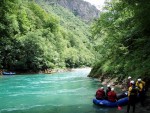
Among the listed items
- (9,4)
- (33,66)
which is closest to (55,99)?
(9,4)

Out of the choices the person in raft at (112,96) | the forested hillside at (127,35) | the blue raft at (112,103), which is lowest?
the blue raft at (112,103)

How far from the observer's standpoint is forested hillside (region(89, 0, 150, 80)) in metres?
13.9

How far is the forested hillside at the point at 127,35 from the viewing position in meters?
13.9

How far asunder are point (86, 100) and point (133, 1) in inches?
402

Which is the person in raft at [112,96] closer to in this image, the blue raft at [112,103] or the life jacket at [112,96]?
the life jacket at [112,96]

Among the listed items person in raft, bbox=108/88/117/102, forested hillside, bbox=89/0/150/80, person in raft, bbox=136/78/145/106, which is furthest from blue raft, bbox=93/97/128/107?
forested hillside, bbox=89/0/150/80

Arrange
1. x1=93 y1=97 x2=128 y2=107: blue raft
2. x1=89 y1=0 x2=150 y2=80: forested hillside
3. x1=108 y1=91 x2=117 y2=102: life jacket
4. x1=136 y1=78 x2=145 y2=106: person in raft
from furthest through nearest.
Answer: x1=108 y1=91 x2=117 y2=102: life jacket < x1=93 y1=97 x2=128 y2=107: blue raft < x1=136 y1=78 x2=145 y2=106: person in raft < x1=89 y1=0 x2=150 y2=80: forested hillside

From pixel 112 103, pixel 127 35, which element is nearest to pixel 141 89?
pixel 112 103

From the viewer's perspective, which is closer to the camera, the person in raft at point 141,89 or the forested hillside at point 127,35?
the forested hillside at point 127,35

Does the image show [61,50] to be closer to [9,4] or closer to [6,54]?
[6,54]

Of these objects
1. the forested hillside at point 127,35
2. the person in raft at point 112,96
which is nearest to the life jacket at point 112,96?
the person in raft at point 112,96

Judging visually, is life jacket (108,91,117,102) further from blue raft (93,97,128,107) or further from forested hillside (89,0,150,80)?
forested hillside (89,0,150,80)

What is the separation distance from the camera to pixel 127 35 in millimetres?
18516

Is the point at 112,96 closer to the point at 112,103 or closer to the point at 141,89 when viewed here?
the point at 112,103
